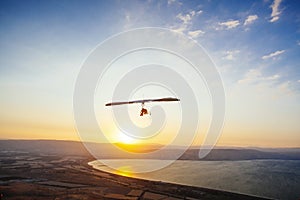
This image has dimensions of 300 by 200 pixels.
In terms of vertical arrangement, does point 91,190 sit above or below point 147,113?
below

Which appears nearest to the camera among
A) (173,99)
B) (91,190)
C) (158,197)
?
(173,99)

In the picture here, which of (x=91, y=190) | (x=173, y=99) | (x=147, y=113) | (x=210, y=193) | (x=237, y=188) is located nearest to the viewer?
(x=173, y=99)

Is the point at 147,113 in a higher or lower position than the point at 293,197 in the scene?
higher

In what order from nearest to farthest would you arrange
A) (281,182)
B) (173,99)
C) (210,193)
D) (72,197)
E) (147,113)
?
1. (173,99)
2. (147,113)
3. (72,197)
4. (210,193)
5. (281,182)

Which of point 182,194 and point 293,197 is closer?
Result: point 182,194

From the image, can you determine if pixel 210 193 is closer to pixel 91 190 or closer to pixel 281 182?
pixel 91 190

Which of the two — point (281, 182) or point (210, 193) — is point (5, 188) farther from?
point (281, 182)

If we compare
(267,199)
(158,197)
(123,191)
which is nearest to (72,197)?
(123,191)

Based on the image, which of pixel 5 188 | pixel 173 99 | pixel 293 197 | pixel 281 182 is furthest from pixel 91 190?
pixel 281 182

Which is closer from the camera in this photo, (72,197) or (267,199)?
(72,197)
